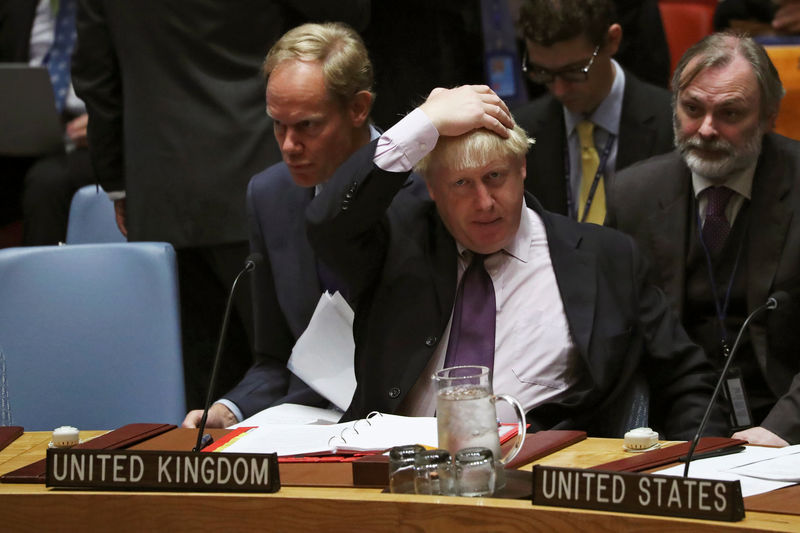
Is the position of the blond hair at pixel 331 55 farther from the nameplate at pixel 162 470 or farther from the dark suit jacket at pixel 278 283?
the nameplate at pixel 162 470

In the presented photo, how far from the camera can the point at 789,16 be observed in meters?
4.29

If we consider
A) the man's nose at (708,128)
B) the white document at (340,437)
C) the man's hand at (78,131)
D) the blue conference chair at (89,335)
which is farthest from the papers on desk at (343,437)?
the man's hand at (78,131)

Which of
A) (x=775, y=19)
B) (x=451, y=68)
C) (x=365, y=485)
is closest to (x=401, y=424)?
(x=365, y=485)

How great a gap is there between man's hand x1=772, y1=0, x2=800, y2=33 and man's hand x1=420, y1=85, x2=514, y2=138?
2.11 meters

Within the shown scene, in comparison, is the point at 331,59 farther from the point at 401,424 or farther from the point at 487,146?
the point at 401,424

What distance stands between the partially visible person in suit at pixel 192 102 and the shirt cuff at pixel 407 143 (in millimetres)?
972

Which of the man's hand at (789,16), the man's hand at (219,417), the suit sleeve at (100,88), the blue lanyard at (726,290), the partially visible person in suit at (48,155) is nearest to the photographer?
the man's hand at (219,417)

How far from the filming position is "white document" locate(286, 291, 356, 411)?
Result: 8.99 feet

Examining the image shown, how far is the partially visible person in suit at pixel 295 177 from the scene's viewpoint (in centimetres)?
305

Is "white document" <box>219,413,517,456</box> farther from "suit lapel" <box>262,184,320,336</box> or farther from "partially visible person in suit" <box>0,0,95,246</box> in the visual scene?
"partially visible person in suit" <box>0,0,95,246</box>

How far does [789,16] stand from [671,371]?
2135mm

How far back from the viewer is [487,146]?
260 centimetres

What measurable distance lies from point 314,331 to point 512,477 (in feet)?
3.21

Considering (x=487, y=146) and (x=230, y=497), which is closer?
(x=230, y=497)
